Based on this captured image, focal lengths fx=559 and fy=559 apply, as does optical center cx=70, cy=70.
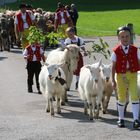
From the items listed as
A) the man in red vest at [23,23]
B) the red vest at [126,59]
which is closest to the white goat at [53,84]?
the red vest at [126,59]

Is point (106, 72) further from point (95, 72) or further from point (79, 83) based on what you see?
point (79, 83)

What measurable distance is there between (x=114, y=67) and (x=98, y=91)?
116 cm

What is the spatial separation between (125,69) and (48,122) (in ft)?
6.55

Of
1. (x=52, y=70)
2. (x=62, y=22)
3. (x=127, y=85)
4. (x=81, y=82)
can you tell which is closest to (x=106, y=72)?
(x=81, y=82)

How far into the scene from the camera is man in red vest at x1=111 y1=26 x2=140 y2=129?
10.7 metres

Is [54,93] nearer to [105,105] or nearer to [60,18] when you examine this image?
[105,105]

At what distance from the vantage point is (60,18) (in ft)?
58.7

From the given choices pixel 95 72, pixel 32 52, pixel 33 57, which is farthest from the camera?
pixel 33 57

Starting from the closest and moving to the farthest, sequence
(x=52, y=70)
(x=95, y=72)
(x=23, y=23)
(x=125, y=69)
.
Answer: (x=125, y=69) → (x=95, y=72) → (x=52, y=70) → (x=23, y=23)

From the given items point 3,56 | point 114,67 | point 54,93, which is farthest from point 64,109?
point 3,56

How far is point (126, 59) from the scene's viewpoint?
10.7 meters

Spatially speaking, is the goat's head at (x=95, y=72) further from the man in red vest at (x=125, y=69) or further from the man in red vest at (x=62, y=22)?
the man in red vest at (x=62, y=22)

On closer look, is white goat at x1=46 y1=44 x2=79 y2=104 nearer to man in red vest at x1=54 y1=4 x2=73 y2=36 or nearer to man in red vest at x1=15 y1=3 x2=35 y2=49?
man in red vest at x1=15 y1=3 x2=35 y2=49

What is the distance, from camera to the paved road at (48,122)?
10242 millimetres
